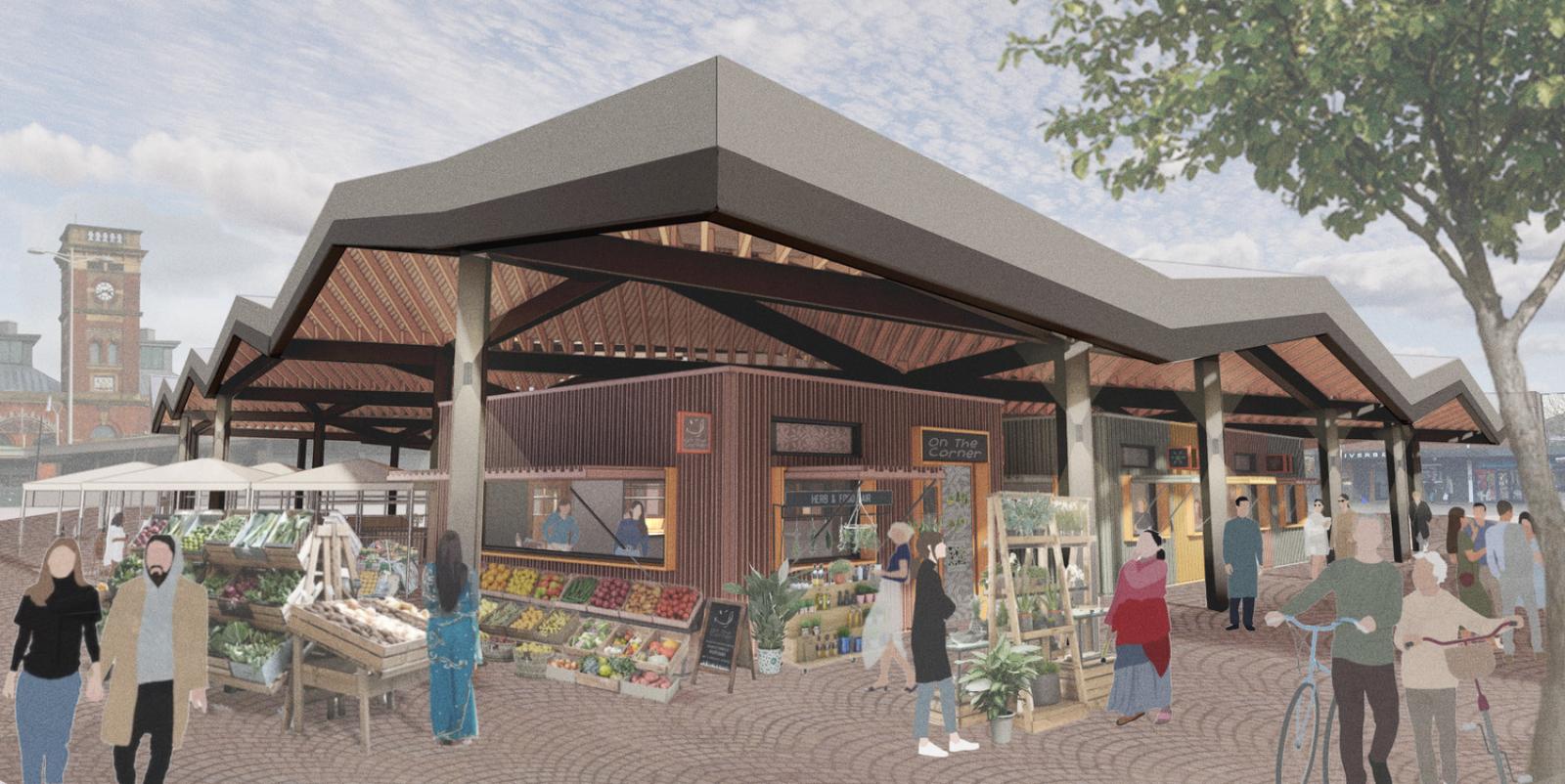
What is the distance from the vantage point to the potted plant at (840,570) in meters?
11.8

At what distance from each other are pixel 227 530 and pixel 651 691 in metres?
4.50

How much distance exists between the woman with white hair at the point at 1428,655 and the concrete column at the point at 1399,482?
21751 millimetres

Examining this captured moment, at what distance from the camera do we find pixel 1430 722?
19.4 ft

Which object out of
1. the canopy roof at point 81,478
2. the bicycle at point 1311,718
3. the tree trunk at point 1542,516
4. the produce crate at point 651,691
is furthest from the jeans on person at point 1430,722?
the canopy roof at point 81,478

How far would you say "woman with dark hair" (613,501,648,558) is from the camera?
12180mm

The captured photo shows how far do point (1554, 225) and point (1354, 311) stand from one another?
2874 mm

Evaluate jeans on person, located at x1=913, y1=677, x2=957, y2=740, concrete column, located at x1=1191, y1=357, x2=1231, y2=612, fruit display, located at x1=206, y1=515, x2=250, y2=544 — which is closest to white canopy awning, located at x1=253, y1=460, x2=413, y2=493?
fruit display, located at x1=206, y1=515, x2=250, y2=544

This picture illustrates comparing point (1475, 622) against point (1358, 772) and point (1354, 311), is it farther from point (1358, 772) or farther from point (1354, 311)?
point (1354, 311)

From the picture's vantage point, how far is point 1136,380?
58.9 feet

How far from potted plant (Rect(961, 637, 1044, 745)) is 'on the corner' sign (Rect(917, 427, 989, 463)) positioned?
6.14 m

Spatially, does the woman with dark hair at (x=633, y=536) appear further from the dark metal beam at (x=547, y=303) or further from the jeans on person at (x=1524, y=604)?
the jeans on person at (x=1524, y=604)

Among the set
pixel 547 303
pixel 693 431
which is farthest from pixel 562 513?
pixel 547 303

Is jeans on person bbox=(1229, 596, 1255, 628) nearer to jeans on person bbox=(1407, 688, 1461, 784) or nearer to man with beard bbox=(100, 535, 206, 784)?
jeans on person bbox=(1407, 688, 1461, 784)

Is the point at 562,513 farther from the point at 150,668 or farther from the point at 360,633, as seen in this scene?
the point at 150,668
